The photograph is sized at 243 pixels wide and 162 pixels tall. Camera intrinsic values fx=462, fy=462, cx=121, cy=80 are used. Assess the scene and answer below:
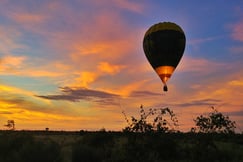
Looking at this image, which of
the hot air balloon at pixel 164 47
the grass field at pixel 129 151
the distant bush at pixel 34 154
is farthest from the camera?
the hot air balloon at pixel 164 47

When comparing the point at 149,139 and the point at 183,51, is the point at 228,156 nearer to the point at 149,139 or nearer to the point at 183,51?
the point at 149,139

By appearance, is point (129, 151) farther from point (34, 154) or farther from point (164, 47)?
point (164, 47)

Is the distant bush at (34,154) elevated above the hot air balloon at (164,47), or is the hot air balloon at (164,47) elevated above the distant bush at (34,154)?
the hot air balloon at (164,47)

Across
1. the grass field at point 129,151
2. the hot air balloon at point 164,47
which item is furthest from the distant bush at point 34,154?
the hot air balloon at point 164,47

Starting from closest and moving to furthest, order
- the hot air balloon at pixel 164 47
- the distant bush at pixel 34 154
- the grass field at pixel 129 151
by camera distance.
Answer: the grass field at pixel 129 151 < the distant bush at pixel 34 154 < the hot air balloon at pixel 164 47

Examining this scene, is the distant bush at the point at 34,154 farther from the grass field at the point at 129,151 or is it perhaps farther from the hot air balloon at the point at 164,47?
the hot air balloon at the point at 164,47

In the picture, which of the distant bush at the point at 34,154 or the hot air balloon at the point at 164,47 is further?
the hot air balloon at the point at 164,47

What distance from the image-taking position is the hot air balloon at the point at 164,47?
37938 mm

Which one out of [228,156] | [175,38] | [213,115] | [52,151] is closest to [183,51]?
[175,38]

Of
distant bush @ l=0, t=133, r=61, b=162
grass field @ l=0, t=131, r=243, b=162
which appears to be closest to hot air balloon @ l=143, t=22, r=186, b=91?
grass field @ l=0, t=131, r=243, b=162

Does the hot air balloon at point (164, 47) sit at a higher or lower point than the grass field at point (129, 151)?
higher

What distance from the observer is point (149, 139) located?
86.1 ft

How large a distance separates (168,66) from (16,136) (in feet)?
46.5

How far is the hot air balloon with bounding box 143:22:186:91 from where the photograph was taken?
124 ft
